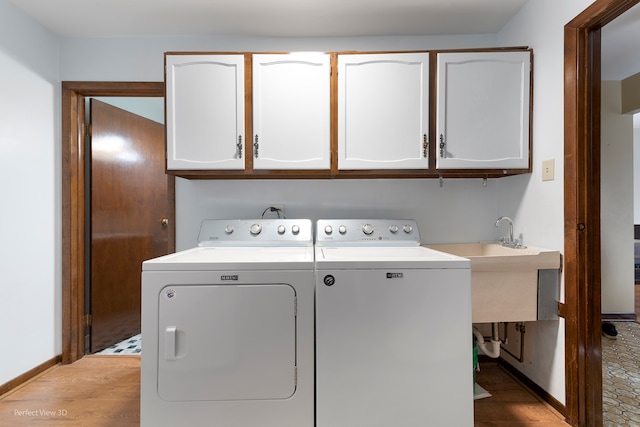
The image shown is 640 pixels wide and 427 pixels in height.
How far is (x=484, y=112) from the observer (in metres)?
1.86

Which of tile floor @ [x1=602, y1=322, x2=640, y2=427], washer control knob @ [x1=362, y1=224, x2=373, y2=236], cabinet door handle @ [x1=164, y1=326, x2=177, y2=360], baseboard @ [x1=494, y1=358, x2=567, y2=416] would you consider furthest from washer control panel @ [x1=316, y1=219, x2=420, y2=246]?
tile floor @ [x1=602, y1=322, x2=640, y2=427]

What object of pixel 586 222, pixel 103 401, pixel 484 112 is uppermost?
pixel 484 112

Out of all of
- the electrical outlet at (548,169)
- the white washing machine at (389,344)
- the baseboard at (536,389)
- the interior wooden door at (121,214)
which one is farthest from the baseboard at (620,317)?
the interior wooden door at (121,214)

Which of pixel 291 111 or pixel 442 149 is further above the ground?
pixel 291 111

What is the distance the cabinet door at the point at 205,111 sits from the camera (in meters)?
1.87

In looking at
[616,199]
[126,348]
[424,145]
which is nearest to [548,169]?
[616,199]

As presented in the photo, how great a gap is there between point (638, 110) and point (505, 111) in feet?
2.54

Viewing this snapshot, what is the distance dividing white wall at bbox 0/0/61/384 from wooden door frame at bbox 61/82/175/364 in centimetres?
4

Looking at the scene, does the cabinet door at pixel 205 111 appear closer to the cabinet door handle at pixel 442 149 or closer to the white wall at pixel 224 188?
the white wall at pixel 224 188

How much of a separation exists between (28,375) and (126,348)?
1.94 feet

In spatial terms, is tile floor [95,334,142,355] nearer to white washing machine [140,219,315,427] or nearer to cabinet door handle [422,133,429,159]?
white washing machine [140,219,315,427]

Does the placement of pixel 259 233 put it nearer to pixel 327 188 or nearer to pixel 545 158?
pixel 327 188

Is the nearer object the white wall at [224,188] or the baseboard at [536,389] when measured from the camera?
the baseboard at [536,389]

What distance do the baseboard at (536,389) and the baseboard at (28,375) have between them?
298 cm
